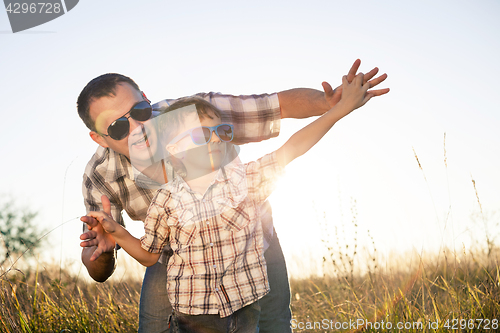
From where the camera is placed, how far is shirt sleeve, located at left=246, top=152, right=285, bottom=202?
6.60ft

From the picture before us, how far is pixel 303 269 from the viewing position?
204 inches

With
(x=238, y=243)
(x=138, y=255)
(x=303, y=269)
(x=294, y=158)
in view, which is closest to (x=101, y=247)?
(x=138, y=255)

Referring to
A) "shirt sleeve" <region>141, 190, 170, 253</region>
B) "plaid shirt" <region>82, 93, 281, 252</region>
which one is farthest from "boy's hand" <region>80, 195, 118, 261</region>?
"plaid shirt" <region>82, 93, 281, 252</region>

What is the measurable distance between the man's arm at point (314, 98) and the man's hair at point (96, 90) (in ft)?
3.77

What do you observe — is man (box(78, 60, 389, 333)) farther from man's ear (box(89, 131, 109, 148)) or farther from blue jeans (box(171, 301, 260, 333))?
blue jeans (box(171, 301, 260, 333))

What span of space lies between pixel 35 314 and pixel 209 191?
1.83 metres

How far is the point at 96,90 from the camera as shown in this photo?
2.78 metres

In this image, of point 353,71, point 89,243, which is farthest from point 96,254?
point 353,71

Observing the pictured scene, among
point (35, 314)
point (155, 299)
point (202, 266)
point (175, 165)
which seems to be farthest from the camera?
point (35, 314)

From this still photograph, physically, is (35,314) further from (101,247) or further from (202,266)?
(202,266)

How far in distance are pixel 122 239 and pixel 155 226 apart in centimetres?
18

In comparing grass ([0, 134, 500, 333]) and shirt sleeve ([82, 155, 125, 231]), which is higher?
shirt sleeve ([82, 155, 125, 231])

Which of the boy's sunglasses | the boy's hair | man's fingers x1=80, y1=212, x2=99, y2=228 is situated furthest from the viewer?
the boy's hair

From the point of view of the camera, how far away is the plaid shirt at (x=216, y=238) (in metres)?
1.98
